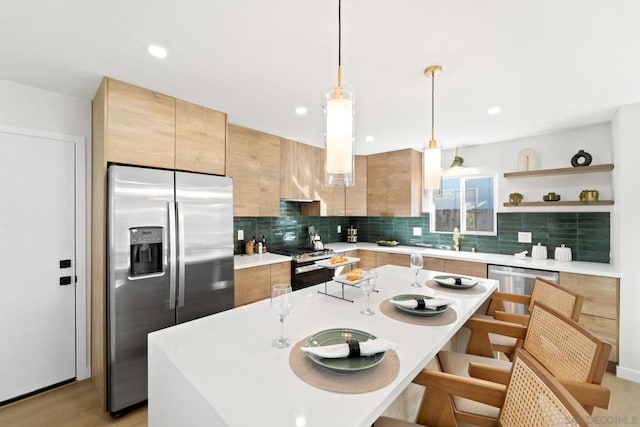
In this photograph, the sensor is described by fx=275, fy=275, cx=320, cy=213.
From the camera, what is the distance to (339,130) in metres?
1.22

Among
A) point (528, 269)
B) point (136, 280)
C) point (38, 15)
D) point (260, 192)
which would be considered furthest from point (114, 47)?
point (528, 269)

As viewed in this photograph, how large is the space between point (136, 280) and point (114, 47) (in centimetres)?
150

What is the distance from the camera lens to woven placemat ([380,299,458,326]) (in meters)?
1.40

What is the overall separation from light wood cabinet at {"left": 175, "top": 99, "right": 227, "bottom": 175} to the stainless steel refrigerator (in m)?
0.16

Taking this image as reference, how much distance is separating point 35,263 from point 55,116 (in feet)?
3.89

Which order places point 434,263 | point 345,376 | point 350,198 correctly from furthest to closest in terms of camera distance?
A: point 350,198 < point 434,263 < point 345,376

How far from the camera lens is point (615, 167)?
2613 millimetres

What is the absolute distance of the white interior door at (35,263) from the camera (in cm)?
204

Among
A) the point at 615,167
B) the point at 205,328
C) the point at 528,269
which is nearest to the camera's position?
the point at 205,328

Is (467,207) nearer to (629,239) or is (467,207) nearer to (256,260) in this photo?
(629,239)

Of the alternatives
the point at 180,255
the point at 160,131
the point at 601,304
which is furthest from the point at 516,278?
the point at 160,131

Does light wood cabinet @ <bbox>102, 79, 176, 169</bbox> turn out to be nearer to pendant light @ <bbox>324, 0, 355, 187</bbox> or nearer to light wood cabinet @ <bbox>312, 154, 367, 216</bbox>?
pendant light @ <bbox>324, 0, 355, 187</bbox>

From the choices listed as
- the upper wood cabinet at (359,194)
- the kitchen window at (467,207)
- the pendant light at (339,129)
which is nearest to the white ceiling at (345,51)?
the pendant light at (339,129)

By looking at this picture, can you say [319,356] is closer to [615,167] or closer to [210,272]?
[210,272]
